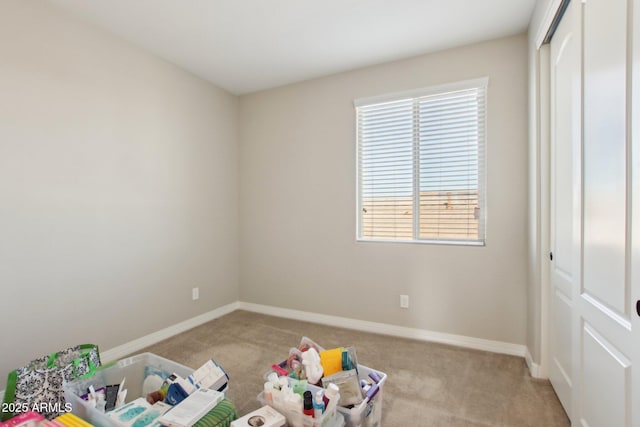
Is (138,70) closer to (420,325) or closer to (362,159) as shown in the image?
(362,159)

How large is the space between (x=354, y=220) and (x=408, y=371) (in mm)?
1460

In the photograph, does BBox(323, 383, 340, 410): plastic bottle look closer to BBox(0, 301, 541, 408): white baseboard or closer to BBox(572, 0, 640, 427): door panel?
BBox(572, 0, 640, 427): door panel

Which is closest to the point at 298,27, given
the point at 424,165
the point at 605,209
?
the point at 424,165

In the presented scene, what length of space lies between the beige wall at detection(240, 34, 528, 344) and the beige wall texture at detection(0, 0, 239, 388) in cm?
58

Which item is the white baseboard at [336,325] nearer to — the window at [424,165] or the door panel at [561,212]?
the door panel at [561,212]

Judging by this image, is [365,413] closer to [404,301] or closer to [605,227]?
[605,227]

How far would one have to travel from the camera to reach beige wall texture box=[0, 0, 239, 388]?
2.03 meters

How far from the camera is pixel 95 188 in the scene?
8.03 feet

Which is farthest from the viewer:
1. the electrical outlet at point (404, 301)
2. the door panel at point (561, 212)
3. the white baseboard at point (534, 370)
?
the electrical outlet at point (404, 301)

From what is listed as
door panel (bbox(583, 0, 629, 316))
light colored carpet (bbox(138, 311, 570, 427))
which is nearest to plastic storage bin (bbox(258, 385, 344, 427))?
light colored carpet (bbox(138, 311, 570, 427))

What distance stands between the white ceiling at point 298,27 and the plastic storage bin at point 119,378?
93.5 inches

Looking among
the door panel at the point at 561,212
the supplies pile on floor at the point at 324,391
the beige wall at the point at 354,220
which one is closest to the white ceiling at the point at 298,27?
the beige wall at the point at 354,220

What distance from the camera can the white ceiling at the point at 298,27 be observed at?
2219 millimetres

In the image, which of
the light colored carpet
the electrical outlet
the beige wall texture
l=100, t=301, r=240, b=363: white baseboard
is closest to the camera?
the light colored carpet
